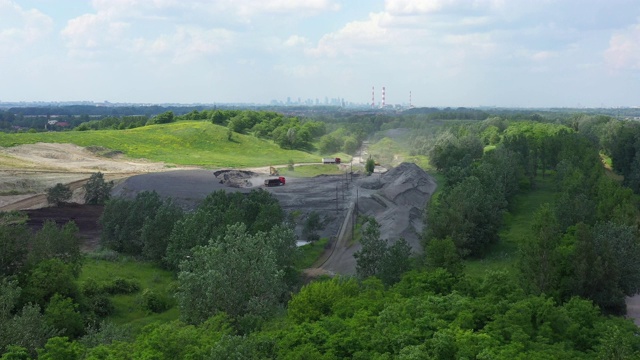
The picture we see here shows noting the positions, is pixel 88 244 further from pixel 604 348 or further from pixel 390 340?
pixel 604 348

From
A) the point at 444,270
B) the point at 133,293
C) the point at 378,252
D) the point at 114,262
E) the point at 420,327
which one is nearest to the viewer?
the point at 420,327

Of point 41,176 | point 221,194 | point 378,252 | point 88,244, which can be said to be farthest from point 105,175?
point 378,252

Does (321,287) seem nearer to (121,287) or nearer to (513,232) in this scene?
(121,287)

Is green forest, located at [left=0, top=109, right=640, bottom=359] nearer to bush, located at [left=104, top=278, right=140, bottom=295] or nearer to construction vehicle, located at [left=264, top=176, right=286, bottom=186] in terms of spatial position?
bush, located at [left=104, top=278, right=140, bottom=295]

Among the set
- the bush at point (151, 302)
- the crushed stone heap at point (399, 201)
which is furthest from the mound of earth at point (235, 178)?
the bush at point (151, 302)

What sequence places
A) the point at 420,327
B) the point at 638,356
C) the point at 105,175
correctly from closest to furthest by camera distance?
1. the point at 638,356
2. the point at 420,327
3. the point at 105,175
